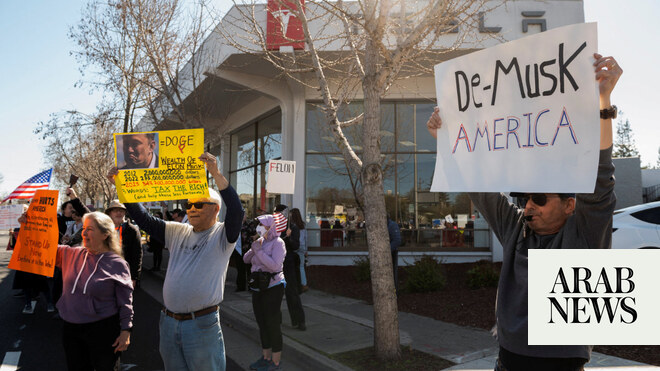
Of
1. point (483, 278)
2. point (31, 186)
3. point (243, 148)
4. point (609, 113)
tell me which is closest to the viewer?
point (609, 113)

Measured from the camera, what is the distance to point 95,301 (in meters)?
Answer: 3.41

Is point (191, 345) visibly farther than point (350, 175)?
No

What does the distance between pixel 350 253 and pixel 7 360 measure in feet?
31.9

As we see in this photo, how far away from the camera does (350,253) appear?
1413cm

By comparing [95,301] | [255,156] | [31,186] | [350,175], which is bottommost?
[95,301]

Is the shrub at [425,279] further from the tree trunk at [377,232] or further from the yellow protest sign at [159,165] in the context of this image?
the yellow protest sign at [159,165]

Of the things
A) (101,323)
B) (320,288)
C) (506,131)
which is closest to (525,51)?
(506,131)

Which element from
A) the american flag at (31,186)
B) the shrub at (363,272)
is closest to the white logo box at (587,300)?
the american flag at (31,186)

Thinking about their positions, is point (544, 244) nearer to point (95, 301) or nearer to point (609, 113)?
point (609, 113)

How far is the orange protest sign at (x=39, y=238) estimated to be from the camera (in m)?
3.72

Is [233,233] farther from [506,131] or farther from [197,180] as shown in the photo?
[506,131]

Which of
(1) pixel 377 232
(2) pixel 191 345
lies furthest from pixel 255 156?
(2) pixel 191 345

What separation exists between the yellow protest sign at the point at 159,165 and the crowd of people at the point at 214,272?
13 cm

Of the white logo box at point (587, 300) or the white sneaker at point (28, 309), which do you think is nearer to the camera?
the white logo box at point (587, 300)
